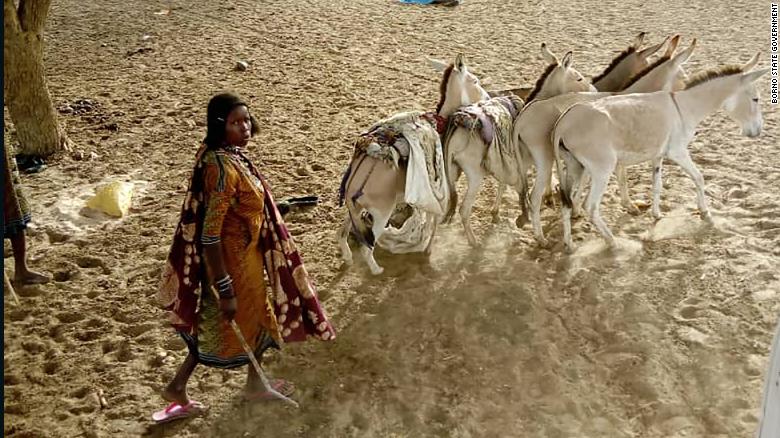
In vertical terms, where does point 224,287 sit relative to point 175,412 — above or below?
above

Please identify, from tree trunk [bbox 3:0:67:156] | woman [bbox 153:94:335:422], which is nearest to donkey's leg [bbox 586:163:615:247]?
A: woman [bbox 153:94:335:422]

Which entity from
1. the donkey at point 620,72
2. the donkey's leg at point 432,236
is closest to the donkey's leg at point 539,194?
the donkey at point 620,72

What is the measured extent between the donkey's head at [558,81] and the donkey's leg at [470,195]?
74cm

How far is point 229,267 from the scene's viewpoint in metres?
3.58

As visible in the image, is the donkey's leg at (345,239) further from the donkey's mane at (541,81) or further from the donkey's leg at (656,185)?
the donkey's leg at (656,185)

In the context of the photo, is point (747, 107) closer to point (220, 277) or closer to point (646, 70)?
point (646, 70)

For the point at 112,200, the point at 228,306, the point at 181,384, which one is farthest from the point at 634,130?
the point at 112,200

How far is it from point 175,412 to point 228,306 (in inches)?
35.4

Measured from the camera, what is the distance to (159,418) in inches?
157

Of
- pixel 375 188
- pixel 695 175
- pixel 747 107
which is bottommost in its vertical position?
pixel 375 188

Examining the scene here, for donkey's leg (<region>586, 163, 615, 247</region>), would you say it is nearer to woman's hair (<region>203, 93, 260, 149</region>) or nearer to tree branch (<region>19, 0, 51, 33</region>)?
woman's hair (<region>203, 93, 260, 149</region>)

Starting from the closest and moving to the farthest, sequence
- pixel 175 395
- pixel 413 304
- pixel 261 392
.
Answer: pixel 175 395 → pixel 261 392 → pixel 413 304

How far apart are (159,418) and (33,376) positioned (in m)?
0.97

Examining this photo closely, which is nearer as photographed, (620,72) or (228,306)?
(228,306)
